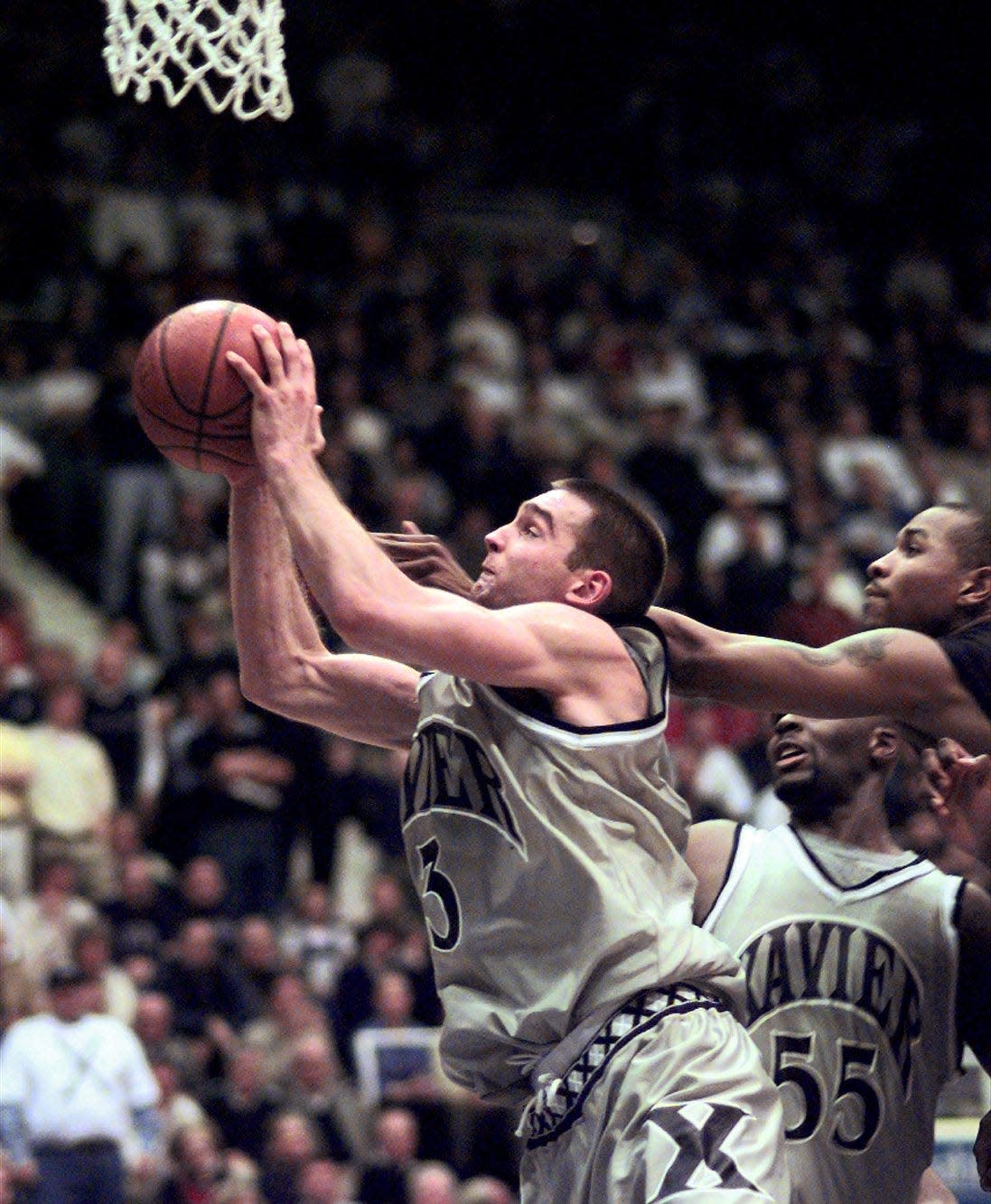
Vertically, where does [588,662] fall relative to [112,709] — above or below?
above

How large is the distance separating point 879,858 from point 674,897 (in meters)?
0.92

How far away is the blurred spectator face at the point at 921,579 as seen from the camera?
447 centimetres

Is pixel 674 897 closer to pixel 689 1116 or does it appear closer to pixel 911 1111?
pixel 689 1116

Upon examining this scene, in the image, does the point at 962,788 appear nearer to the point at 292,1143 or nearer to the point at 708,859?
the point at 708,859

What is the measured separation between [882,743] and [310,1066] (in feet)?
15.6

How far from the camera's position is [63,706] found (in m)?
9.92

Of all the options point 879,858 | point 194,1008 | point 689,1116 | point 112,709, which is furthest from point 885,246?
point 689,1116

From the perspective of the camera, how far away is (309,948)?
10.0 m

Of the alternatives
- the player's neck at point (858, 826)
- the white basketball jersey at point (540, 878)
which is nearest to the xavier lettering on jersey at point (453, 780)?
the white basketball jersey at point (540, 878)

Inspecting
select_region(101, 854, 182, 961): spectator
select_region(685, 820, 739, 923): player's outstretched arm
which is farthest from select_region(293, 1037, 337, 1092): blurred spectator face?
select_region(685, 820, 739, 923): player's outstretched arm

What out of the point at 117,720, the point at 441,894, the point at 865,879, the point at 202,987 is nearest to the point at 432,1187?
the point at 202,987

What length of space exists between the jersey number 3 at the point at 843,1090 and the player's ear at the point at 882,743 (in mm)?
653

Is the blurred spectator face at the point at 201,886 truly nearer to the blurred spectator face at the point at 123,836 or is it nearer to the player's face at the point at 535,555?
the blurred spectator face at the point at 123,836

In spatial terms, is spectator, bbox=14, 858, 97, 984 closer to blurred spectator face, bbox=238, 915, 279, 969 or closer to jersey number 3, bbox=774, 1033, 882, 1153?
blurred spectator face, bbox=238, 915, 279, 969
